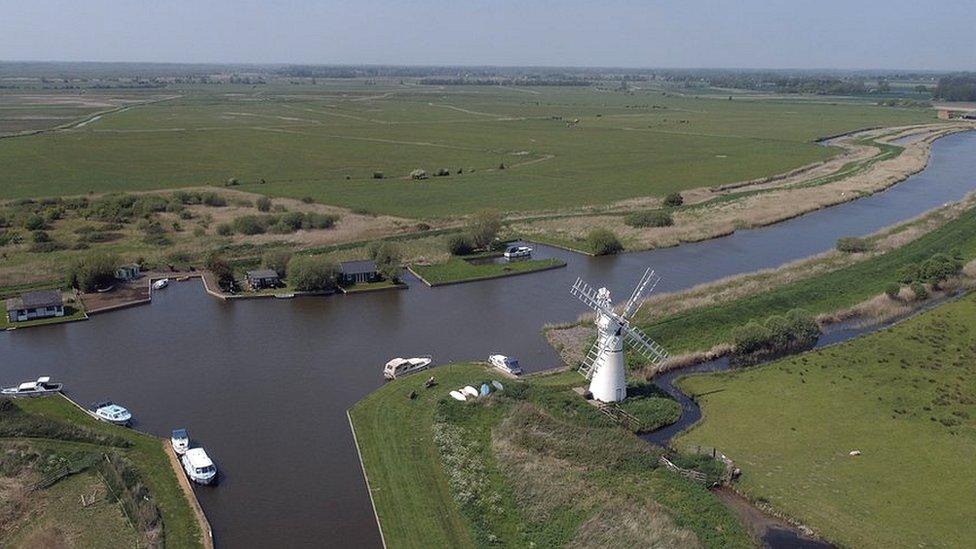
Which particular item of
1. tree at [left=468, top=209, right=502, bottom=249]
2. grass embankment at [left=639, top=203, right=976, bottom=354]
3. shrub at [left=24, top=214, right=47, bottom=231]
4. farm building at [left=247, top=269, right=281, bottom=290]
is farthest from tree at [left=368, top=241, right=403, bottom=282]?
shrub at [left=24, top=214, right=47, bottom=231]

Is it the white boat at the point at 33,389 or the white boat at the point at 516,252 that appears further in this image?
the white boat at the point at 516,252

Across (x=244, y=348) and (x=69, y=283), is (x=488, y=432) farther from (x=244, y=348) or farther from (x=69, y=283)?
(x=69, y=283)

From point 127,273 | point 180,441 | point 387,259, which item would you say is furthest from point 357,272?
point 180,441

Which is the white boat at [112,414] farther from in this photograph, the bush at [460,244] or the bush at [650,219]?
the bush at [650,219]

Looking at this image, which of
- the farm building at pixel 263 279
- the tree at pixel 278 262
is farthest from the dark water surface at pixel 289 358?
the tree at pixel 278 262

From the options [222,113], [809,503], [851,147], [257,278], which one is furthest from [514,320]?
[222,113]

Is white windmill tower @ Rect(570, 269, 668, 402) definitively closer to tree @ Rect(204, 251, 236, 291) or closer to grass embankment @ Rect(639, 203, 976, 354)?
grass embankment @ Rect(639, 203, 976, 354)

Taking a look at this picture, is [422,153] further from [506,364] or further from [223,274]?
[506,364]
